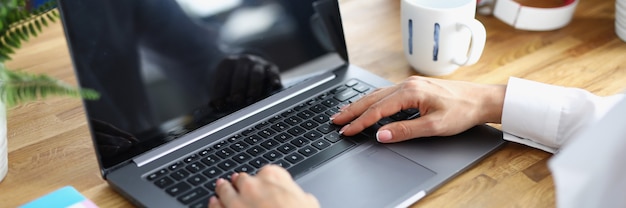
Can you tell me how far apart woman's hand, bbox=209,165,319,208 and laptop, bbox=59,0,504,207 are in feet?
0.11

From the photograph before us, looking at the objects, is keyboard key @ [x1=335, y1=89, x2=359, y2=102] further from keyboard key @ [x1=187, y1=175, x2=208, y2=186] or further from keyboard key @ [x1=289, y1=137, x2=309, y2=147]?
keyboard key @ [x1=187, y1=175, x2=208, y2=186]

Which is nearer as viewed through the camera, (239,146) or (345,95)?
(239,146)

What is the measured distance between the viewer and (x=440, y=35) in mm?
1086

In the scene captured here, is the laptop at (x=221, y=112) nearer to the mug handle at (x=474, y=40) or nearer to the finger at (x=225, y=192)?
the finger at (x=225, y=192)

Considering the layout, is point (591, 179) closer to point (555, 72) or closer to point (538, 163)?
point (538, 163)

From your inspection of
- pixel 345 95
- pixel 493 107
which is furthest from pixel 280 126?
pixel 493 107

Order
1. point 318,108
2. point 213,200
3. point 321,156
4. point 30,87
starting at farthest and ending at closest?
point 318,108, point 321,156, point 213,200, point 30,87

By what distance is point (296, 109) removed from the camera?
1.00 m

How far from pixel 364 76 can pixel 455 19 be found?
16 cm

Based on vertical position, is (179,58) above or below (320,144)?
above

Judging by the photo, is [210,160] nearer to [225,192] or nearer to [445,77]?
[225,192]

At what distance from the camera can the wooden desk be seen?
0.87m

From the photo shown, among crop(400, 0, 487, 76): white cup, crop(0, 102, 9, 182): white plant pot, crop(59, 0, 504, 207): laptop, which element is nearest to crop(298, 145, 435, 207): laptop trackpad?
crop(59, 0, 504, 207): laptop

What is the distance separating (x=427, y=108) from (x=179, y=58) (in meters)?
0.33
